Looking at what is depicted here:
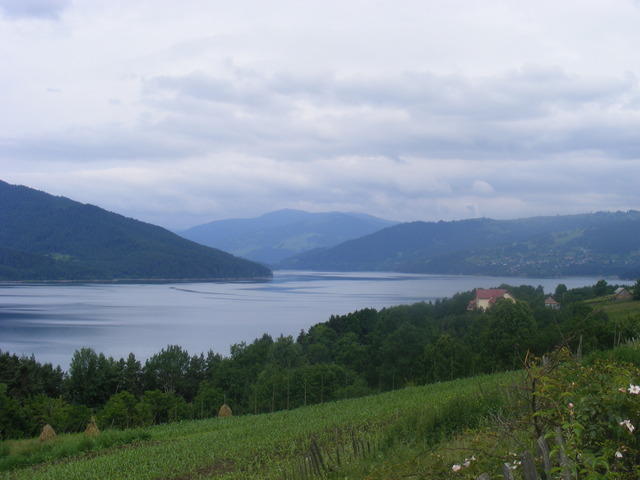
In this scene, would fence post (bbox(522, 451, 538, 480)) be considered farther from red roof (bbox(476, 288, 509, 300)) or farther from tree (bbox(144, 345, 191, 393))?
red roof (bbox(476, 288, 509, 300))

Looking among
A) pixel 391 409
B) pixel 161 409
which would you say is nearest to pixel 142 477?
pixel 391 409

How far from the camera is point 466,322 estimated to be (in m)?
59.7

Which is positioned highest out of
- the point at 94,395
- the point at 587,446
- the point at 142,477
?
the point at 587,446

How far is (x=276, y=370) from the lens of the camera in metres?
40.4

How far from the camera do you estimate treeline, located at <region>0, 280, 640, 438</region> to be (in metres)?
29.2

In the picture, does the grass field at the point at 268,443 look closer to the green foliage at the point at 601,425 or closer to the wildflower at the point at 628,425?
the green foliage at the point at 601,425

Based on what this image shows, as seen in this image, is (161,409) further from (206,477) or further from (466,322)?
(466,322)

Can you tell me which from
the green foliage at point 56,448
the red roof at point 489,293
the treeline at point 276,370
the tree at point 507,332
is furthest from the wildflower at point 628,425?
the red roof at point 489,293

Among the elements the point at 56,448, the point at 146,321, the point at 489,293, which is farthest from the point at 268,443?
the point at 146,321

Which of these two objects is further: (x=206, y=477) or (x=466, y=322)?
(x=466, y=322)

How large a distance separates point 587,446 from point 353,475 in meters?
2.93

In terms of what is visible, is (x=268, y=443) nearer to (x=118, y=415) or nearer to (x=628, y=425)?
(x=628, y=425)

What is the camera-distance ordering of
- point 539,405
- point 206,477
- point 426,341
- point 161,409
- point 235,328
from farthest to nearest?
point 235,328 < point 426,341 < point 161,409 < point 206,477 < point 539,405

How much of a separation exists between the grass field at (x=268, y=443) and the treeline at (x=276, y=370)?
1253 cm
